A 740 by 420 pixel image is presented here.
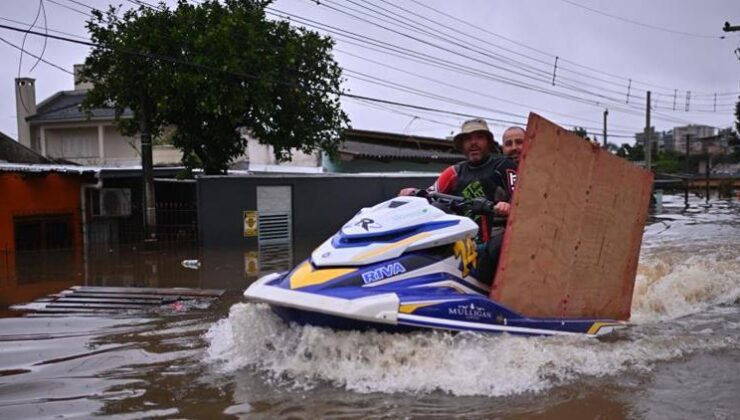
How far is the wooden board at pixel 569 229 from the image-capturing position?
15.6 ft

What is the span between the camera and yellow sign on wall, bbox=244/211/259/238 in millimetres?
16406

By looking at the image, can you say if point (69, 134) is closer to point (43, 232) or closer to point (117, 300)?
point (43, 232)

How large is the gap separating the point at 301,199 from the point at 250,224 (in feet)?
6.73

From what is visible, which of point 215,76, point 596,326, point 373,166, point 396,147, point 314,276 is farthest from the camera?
point 396,147

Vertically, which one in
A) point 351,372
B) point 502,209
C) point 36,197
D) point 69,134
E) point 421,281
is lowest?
point 351,372

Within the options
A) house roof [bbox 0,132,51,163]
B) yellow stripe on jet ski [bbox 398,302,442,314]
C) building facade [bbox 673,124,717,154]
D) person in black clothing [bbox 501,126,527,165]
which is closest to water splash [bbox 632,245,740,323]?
person in black clothing [bbox 501,126,527,165]

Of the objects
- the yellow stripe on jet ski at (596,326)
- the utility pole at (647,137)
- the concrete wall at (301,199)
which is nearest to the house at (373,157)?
the concrete wall at (301,199)

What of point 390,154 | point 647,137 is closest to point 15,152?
point 390,154

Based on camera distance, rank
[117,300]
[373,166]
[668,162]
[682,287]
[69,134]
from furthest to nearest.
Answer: [668,162] → [69,134] → [373,166] → [117,300] → [682,287]

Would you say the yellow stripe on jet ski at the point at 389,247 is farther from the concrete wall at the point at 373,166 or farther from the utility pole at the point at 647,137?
the utility pole at the point at 647,137

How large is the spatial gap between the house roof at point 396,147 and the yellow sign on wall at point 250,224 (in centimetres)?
1098

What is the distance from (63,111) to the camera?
30.6 meters

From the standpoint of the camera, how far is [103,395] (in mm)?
4129

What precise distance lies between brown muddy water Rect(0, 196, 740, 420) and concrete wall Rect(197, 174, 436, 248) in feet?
31.4
